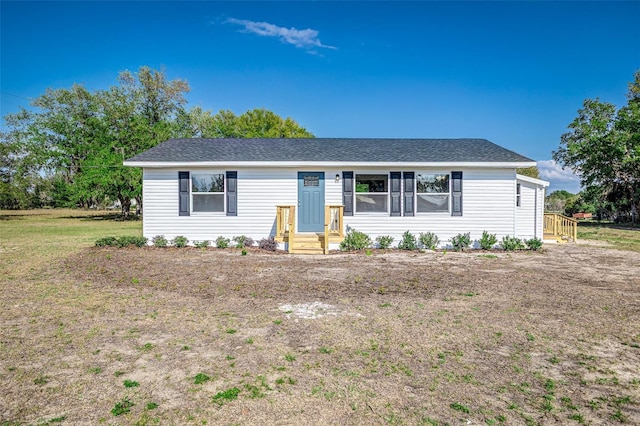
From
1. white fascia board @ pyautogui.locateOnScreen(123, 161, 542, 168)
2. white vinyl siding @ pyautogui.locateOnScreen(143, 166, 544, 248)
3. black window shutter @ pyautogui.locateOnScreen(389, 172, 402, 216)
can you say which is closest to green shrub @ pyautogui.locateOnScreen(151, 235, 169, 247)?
white vinyl siding @ pyautogui.locateOnScreen(143, 166, 544, 248)

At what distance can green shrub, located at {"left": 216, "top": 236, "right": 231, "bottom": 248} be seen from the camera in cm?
1228

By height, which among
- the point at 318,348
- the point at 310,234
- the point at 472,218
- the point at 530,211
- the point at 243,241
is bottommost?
the point at 318,348

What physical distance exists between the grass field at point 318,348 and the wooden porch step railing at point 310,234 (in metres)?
3.09

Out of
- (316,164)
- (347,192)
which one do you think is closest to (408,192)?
(347,192)

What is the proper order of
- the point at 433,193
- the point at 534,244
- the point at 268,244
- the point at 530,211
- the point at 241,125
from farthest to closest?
the point at 241,125 → the point at 530,211 → the point at 433,193 → the point at 534,244 → the point at 268,244

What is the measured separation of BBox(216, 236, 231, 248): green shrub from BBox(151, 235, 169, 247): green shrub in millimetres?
1693

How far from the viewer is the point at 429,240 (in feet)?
40.1

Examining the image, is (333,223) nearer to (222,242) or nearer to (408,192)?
(408,192)

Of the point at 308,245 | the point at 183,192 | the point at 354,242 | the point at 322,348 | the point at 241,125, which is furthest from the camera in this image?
the point at 241,125

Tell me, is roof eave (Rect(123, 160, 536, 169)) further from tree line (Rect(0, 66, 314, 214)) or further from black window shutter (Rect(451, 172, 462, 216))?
tree line (Rect(0, 66, 314, 214))

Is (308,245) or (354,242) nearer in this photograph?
(308,245)

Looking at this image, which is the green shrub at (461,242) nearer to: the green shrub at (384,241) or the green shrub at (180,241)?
the green shrub at (384,241)

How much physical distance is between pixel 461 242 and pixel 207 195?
855cm

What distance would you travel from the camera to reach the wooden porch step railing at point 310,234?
11.4 meters
